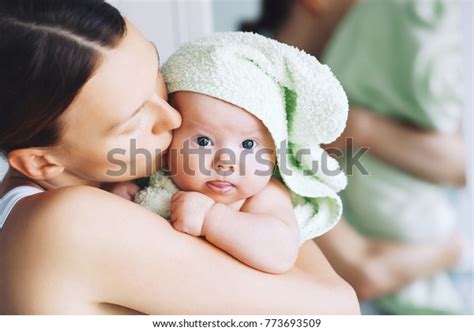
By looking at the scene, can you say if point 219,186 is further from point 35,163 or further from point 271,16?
point 271,16

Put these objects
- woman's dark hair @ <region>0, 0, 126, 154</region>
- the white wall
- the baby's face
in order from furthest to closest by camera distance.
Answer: the white wall, the baby's face, woman's dark hair @ <region>0, 0, 126, 154</region>

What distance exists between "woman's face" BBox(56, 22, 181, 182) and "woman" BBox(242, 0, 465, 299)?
0.93 meters

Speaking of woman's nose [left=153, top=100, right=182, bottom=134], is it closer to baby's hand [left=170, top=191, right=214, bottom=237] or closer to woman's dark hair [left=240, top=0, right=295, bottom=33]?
baby's hand [left=170, top=191, right=214, bottom=237]

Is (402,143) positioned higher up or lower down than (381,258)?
higher up

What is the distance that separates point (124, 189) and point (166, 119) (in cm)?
12

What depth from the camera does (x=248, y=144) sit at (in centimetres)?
69

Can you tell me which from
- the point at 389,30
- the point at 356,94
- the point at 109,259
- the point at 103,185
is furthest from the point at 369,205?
the point at 109,259

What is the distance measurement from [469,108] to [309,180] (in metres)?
0.97

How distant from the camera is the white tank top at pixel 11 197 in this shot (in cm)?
63

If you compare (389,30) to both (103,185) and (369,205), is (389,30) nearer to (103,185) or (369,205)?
(369,205)

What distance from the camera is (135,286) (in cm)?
60

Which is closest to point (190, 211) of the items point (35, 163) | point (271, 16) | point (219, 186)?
point (219, 186)

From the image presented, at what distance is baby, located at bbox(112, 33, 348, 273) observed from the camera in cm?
65

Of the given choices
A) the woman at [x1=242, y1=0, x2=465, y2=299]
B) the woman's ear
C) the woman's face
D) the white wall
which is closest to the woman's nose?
the woman's face
